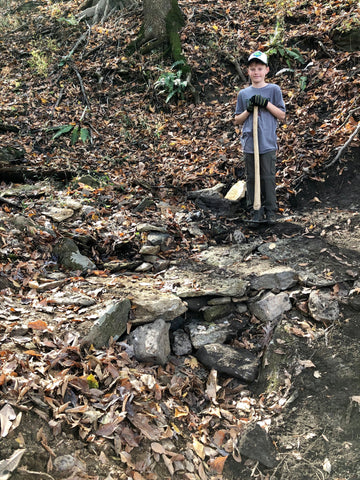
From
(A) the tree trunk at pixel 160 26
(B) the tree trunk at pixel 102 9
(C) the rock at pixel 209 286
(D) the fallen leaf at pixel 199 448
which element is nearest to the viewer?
(D) the fallen leaf at pixel 199 448

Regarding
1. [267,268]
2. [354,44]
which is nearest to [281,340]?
[267,268]

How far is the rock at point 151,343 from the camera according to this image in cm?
322

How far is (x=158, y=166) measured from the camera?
6.64 m

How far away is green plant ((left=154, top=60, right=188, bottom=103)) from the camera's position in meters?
7.91

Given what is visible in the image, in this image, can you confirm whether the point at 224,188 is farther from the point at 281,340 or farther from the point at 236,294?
the point at 281,340

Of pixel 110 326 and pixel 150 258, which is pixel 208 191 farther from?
pixel 110 326

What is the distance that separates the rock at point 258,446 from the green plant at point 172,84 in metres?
6.87

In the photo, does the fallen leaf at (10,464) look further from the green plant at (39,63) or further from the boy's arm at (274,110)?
the green plant at (39,63)

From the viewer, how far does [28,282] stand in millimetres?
3707

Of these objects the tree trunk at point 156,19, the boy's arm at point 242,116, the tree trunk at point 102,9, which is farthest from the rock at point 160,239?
the tree trunk at point 102,9

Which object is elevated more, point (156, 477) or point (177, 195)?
point (177, 195)

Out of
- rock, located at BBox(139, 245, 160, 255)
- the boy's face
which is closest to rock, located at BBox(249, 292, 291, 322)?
rock, located at BBox(139, 245, 160, 255)

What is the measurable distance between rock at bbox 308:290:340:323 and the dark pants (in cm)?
160

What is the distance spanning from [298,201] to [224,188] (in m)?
1.23
